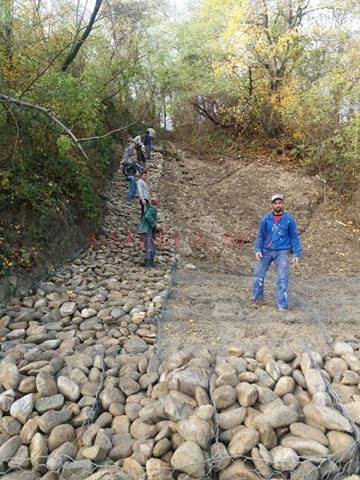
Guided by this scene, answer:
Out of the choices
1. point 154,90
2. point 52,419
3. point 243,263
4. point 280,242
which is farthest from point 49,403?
point 154,90

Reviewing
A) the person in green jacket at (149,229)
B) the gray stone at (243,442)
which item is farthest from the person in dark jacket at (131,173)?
the gray stone at (243,442)

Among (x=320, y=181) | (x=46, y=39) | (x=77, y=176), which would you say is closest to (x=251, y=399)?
(x=77, y=176)

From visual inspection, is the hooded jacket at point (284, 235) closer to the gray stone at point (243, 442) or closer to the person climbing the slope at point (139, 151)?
the gray stone at point (243, 442)

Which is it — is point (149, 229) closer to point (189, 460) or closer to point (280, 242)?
point (280, 242)

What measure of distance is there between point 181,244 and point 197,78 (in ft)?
34.5

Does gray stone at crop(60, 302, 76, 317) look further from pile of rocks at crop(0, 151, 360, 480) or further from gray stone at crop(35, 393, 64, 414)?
gray stone at crop(35, 393, 64, 414)

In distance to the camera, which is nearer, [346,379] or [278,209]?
[346,379]

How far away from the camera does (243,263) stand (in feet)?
26.0

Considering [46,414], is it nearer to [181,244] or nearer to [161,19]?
[181,244]

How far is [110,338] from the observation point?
Answer: 423 cm

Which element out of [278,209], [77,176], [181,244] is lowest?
[181,244]

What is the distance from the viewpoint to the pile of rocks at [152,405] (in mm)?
2732

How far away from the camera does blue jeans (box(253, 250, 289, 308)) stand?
488cm

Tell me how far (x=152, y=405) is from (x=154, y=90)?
711 inches
